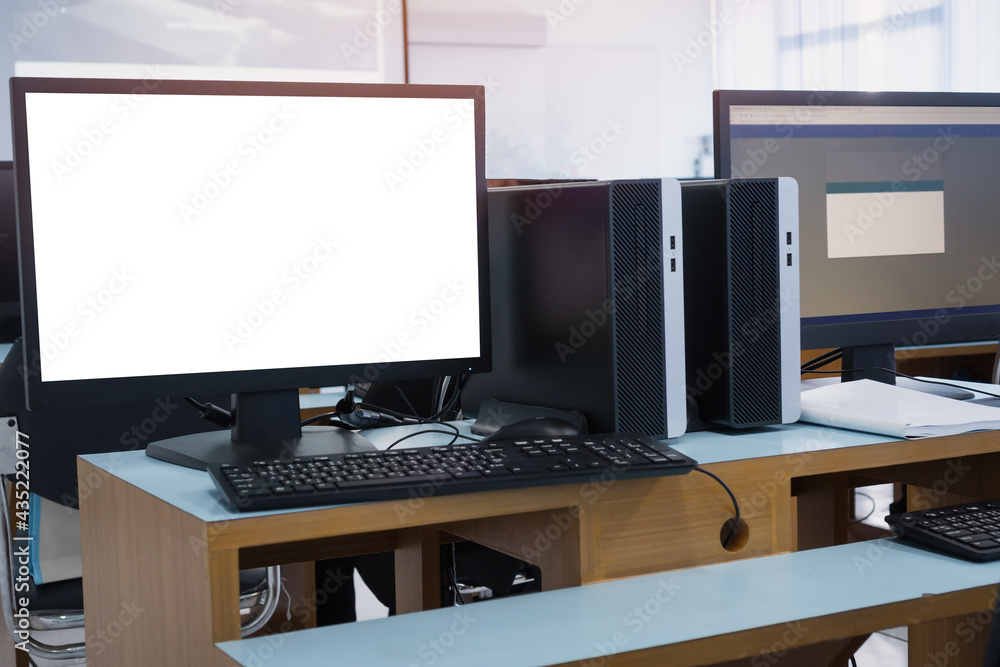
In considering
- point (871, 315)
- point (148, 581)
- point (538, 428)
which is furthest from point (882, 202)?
point (148, 581)

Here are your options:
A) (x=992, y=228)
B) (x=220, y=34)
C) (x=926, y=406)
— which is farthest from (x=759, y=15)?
(x=926, y=406)

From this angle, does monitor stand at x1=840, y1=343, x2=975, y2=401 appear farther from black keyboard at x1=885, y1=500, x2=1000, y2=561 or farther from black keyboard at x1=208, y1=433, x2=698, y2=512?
black keyboard at x1=208, y1=433, x2=698, y2=512

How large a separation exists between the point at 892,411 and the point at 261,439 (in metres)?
0.74

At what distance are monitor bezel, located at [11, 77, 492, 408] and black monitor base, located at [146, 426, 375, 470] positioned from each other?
0.06 metres

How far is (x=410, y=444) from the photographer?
1.13 metres

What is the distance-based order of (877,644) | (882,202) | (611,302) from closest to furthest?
1. (611,302)
2. (882,202)
3. (877,644)

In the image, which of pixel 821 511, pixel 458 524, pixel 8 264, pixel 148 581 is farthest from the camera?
pixel 8 264

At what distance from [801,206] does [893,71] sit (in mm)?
2721

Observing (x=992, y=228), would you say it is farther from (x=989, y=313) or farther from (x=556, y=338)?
(x=556, y=338)

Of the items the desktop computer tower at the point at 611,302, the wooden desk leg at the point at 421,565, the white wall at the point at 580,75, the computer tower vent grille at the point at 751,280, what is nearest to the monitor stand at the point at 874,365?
the computer tower vent grille at the point at 751,280

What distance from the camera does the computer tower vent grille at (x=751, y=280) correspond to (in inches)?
44.3

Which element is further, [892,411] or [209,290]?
[892,411]

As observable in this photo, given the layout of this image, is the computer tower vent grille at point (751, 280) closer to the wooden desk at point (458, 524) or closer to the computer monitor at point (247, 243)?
the wooden desk at point (458, 524)

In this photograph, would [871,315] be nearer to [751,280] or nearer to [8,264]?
[751,280]
